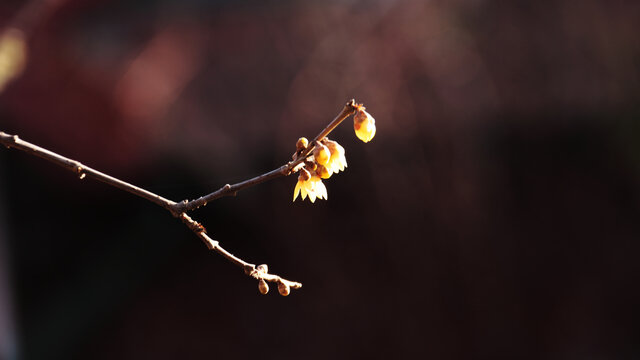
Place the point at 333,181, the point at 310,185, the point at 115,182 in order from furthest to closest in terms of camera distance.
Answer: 1. the point at 333,181
2. the point at 310,185
3. the point at 115,182

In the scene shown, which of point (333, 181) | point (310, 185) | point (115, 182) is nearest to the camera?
point (115, 182)

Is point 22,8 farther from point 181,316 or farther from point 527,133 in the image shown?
point 527,133

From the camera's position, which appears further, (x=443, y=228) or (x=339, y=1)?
(x=443, y=228)

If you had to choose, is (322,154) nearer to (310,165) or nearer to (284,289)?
(310,165)

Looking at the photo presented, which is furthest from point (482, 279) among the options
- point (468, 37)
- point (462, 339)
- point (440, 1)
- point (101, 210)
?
point (101, 210)

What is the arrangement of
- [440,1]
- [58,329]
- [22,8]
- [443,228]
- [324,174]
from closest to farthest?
[324,174] < [22,8] < [440,1] < [443,228] < [58,329]

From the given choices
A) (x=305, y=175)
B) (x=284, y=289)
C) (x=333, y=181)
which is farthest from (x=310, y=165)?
(x=333, y=181)
